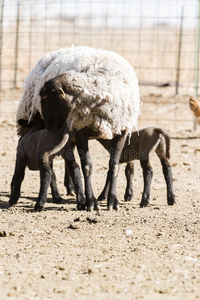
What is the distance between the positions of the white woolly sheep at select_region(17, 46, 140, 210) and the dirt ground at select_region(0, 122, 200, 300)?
2.42ft

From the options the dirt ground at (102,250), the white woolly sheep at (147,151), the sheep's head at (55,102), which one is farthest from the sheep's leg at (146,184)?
the sheep's head at (55,102)

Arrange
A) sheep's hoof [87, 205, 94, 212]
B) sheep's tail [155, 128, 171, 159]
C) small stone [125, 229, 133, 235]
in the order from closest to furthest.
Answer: small stone [125, 229, 133, 235] → sheep's hoof [87, 205, 94, 212] → sheep's tail [155, 128, 171, 159]

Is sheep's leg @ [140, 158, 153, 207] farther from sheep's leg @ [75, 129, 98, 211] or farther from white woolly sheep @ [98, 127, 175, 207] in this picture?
sheep's leg @ [75, 129, 98, 211]

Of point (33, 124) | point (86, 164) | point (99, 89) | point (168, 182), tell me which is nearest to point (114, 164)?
point (86, 164)

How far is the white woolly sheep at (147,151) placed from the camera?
6602 millimetres

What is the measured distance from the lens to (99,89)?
615 centimetres

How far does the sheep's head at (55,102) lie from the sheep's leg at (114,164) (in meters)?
0.80

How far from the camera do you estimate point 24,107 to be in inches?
288

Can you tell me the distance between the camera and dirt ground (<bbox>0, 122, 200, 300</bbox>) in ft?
11.9

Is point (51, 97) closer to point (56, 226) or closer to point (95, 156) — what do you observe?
point (56, 226)

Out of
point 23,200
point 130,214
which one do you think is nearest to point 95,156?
point 23,200

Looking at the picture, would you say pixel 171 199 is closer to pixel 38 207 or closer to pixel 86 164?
pixel 86 164

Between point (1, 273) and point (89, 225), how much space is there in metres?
1.60

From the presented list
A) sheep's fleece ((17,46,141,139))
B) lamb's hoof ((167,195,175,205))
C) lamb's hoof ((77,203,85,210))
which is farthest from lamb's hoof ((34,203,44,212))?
lamb's hoof ((167,195,175,205))
